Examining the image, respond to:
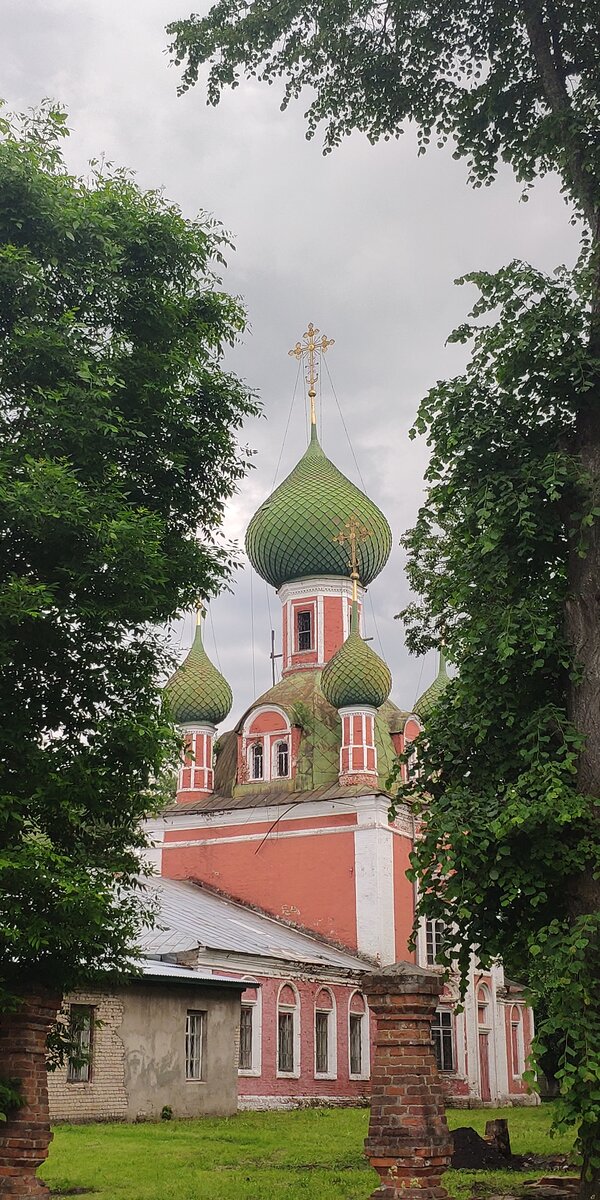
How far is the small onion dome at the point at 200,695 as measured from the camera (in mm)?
30406

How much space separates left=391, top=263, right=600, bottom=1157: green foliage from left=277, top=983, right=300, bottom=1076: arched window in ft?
43.3

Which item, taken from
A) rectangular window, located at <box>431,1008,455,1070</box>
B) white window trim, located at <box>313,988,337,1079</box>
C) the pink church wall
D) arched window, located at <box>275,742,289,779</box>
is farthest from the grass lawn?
arched window, located at <box>275,742,289,779</box>

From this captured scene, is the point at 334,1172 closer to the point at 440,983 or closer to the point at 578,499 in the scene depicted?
the point at 440,983

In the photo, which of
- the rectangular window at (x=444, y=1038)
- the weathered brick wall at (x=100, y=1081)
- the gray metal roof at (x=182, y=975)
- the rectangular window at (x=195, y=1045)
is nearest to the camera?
the weathered brick wall at (x=100, y=1081)

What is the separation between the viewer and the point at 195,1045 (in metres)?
18.4

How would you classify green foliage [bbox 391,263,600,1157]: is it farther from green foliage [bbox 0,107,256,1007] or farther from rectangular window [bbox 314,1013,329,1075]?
rectangular window [bbox 314,1013,329,1075]

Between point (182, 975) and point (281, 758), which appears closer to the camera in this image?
point (182, 975)

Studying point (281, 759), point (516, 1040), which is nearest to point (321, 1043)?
point (281, 759)

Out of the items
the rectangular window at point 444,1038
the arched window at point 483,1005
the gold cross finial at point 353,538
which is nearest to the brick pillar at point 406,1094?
the rectangular window at point 444,1038

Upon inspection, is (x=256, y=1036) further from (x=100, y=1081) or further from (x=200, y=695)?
(x=200, y=695)

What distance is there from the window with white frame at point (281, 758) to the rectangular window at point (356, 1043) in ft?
21.1

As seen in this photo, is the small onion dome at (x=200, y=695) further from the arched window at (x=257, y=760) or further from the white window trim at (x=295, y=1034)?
the white window trim at (x=295, y=1034)

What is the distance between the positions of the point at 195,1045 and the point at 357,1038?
7085mm

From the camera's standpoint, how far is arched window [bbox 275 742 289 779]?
29125 mm
